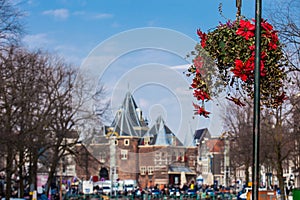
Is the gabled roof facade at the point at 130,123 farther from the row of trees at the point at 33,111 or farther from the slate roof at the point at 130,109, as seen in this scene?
the row of trees at the point at 33,111

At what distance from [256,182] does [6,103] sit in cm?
2352

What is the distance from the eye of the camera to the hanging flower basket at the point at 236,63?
9.06 meters

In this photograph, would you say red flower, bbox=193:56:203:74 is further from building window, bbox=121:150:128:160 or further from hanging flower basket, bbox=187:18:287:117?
building window, bbox=121:150:128:160

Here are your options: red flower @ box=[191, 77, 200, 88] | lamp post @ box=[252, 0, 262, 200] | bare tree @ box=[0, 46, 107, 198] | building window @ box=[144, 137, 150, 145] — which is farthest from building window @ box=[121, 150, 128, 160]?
lamp post @ box=[252, 0, 262, 200]

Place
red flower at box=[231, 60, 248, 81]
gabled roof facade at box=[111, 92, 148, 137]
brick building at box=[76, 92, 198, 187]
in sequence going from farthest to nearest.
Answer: brick building at box=[76, 92, 198, 187] < gabled roof facade at box=[111, 92, 148, 137] < red flower at box=[231, 60, 248, 81]

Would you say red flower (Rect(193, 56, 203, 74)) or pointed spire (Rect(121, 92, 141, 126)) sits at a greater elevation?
pointed spire (Rect(121, 92, 141, 126))

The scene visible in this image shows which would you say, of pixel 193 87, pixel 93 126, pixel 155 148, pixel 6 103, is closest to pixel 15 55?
pixel 6 103

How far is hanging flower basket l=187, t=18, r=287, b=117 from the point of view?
906cm

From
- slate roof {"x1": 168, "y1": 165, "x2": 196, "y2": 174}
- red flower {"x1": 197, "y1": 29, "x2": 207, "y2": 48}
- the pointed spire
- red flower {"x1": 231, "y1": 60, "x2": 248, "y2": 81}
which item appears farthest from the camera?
slate roof {"x1": 168, "y1": 165, "x2": 196, "y2": 174}

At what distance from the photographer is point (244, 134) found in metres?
55.5

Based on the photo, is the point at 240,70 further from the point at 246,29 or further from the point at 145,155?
the point at 145,155

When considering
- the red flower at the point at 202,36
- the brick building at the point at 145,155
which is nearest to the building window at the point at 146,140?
the brick building at the point at 145,155

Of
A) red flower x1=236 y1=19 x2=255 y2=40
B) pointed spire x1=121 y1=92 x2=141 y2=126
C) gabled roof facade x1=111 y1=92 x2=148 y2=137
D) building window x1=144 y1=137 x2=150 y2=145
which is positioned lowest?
red flower x1=236 y1=19 x2=255 y2=40

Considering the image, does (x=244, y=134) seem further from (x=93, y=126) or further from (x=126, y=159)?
(x=126, y=159)
